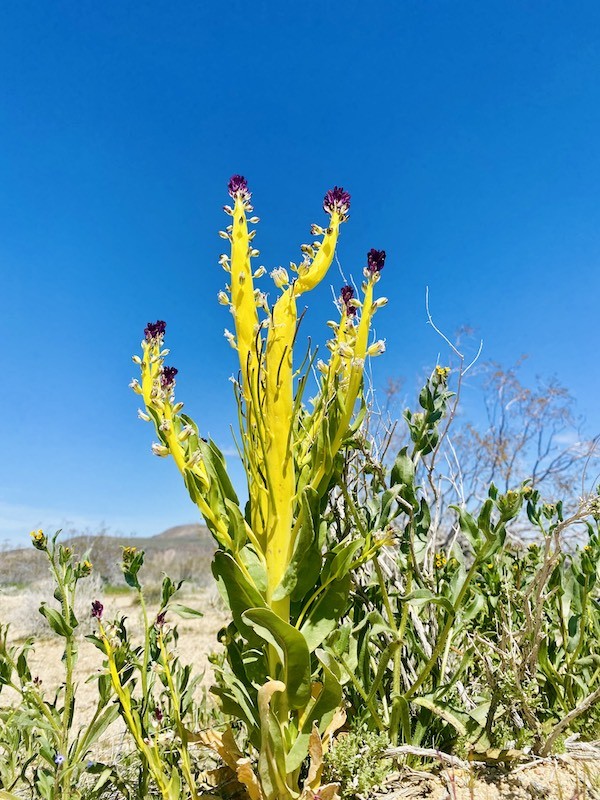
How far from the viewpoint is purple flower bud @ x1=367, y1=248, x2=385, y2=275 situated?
1867 millimetres

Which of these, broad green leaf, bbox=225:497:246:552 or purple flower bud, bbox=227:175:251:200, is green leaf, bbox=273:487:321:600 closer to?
broad green leaf, bbox=225:497:246:552

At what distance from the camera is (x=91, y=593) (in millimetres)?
9102

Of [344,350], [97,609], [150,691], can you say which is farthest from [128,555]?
[344,350]

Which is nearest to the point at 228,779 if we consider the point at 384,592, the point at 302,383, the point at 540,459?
the point at 384,592

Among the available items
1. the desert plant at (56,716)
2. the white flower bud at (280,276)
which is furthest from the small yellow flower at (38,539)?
the white flower bud at (280,276)

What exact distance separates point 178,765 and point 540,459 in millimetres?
9879

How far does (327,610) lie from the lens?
1753 millimetres

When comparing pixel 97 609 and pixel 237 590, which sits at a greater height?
pixel 237 590

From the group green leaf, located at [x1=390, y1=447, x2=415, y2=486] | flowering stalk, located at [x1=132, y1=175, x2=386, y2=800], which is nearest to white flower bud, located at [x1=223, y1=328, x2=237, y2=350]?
flowering stalk, located at [x1=132, y1=175, x2=386, y2=800]

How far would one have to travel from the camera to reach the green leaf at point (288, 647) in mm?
1477

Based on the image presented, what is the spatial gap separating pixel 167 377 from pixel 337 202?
2.94 feet

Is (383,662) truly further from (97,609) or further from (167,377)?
(167,377)

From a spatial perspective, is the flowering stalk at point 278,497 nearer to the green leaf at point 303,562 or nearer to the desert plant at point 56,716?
the green leaf at point 303,562

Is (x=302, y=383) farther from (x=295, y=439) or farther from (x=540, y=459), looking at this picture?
(x=540, y=459)
